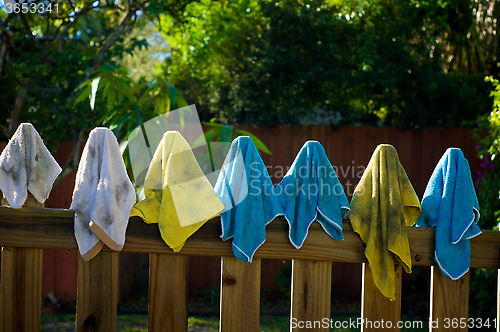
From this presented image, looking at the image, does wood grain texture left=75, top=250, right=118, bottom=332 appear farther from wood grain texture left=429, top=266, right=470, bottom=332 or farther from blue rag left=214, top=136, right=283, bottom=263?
wood grain texture left=429, top=266, right=470, bottom=332

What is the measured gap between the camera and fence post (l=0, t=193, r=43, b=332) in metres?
1.68

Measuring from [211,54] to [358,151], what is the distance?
8.18 feet

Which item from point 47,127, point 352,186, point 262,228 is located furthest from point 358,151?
point 262,228

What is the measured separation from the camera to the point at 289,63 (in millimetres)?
5168

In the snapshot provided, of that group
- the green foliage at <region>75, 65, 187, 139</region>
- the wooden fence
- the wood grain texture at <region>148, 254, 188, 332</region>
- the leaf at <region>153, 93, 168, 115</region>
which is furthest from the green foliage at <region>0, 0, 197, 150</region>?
the wood grain texture at <region>148, 254, 188, 332</region>

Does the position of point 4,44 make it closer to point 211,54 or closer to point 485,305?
point 211,54

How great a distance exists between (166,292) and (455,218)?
1.17 metres

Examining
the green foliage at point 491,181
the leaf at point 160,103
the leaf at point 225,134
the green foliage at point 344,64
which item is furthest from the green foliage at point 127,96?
the green foliage at point 491,181

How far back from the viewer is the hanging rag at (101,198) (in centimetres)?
155

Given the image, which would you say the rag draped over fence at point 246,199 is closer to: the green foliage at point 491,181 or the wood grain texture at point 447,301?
the wood grain texture at point 447,301

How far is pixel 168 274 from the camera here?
1.67 metres

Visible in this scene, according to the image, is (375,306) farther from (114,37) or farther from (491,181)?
(114,37)

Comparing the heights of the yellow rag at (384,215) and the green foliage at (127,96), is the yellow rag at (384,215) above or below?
below

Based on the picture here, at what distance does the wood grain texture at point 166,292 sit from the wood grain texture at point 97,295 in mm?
151
